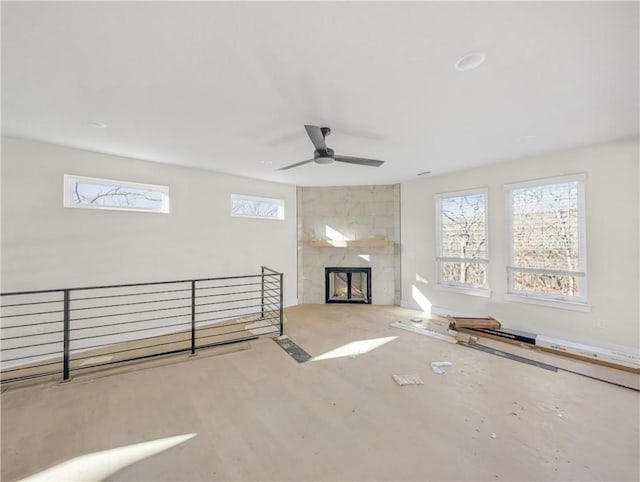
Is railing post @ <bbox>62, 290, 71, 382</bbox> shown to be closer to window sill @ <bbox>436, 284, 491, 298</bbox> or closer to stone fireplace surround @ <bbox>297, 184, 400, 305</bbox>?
stone fireplace surround @ <bbox>297, 184, 400, 305</bbox>

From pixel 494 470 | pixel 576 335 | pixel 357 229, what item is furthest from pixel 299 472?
pixel 357 229

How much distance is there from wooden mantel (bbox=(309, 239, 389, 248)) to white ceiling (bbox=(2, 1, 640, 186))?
2.71 m

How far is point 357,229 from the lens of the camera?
6055 mm

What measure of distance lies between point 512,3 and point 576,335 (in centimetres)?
425

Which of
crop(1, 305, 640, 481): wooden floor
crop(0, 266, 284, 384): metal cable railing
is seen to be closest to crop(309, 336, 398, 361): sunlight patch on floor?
crop(1, 305, 640, 481): wooden floor

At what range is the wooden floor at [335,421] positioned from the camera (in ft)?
5.59

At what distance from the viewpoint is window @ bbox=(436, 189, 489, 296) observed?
4.62 metres

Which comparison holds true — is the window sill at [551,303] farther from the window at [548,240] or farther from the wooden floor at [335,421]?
the wooden floor at [335,421]

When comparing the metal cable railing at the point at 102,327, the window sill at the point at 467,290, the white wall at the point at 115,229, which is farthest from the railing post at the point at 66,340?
the window sill at the point at 467,290

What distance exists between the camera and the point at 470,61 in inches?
70.7

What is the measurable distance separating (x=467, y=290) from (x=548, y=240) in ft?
4.76

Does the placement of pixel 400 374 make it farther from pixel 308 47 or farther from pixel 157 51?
pixel 157 51

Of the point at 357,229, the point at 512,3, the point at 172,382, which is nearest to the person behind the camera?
the point at 512,3

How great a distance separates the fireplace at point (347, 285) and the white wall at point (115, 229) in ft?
5.15
